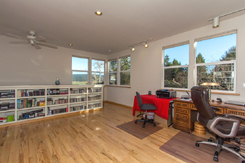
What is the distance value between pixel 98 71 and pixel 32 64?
2.83m

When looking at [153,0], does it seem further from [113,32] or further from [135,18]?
[113,32]

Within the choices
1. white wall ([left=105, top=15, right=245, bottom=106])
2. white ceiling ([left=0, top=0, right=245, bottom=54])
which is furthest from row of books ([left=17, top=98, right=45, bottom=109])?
white wall ([left=105, top=15, right=245, bottom=106])

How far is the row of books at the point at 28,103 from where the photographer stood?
3361mm

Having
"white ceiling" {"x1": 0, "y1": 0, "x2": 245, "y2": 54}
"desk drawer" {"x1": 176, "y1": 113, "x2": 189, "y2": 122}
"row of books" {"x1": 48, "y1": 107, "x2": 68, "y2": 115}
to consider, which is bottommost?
"row of books" {"x1": 48, "y1": 107, "x2": 68, "y2": 115}

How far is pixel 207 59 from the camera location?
120 inches

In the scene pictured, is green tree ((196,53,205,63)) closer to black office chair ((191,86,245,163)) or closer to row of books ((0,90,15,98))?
black office chair ((191,86,245,163))

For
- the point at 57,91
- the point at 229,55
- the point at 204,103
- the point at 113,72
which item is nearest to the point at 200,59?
the point at 229,55

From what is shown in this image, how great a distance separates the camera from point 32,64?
164 inches

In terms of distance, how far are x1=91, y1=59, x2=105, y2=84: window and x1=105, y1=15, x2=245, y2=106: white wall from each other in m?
0.64

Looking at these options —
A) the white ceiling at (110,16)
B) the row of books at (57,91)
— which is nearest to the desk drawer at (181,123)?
the white ceiling at (110,16)

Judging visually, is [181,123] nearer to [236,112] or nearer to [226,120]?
[236,112]

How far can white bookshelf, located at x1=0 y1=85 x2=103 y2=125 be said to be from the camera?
3.24 metres

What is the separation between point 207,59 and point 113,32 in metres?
2.76

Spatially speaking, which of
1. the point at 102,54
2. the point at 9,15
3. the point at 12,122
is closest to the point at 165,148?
the point at 12,122
